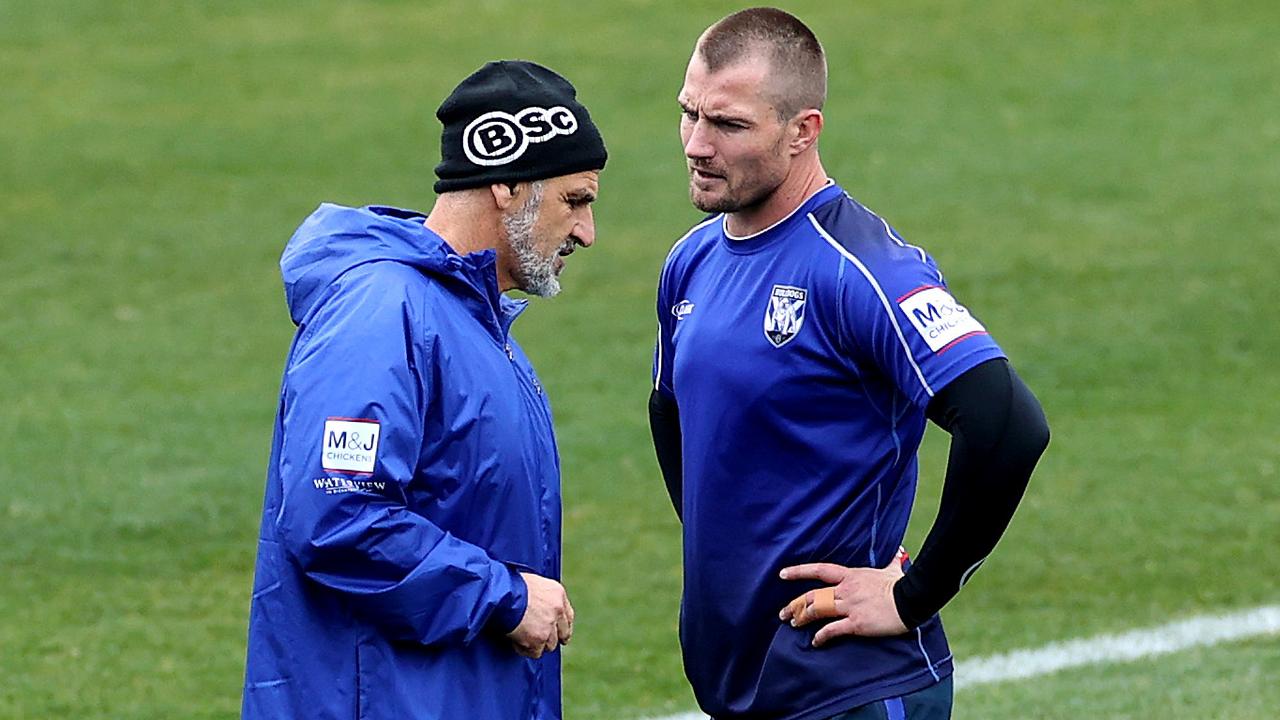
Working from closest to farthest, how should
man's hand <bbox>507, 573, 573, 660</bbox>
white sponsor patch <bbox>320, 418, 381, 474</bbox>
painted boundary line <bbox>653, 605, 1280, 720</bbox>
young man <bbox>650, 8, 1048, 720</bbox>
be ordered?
1. white sponsor patch <bbox>320, 418, 381, 474</bbox>
2. man's hand <bbox>507, 573, 573, 660</bbox>
3. young man <bbox>650, 8, 1048, 720</bbox>
4. painted boundary line <bbox>653, 605, 1280, 720</bbox>

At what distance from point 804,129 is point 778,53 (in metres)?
0.17

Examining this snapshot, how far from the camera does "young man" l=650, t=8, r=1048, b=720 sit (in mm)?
4172

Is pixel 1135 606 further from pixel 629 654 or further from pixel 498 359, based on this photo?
pixel 498 359

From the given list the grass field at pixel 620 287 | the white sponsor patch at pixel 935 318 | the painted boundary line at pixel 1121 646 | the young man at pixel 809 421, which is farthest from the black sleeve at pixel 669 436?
the painted boundary line at pixel 1121 646

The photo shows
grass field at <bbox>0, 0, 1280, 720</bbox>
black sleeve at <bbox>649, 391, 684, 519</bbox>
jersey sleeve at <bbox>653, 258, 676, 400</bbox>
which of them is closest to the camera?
jersey sleeve at <bbox>653, 258, 676, 400</bbox>

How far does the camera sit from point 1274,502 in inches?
360

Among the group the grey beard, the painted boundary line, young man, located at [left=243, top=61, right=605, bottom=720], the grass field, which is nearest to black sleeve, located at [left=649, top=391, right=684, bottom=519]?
young man, located at [left=243, top=61, right=605, bottom=720]

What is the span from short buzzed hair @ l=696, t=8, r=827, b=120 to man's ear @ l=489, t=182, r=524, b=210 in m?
0.60

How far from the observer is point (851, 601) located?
14.2 ft

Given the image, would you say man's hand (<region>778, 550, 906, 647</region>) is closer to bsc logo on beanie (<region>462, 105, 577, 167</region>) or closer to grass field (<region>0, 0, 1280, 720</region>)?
bsc logo on beanie (<region>462, 105, 577, 167</region>)

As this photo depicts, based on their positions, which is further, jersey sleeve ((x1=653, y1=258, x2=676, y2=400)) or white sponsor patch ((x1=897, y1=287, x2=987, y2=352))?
jersey sleeve ((x1=653, y1=258, x2=676, y2=400))

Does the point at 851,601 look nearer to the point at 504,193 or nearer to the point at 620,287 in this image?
the point at 504,193

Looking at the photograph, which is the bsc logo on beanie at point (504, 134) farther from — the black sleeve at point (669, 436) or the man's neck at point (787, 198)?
the black sleeve at point (669, 436)

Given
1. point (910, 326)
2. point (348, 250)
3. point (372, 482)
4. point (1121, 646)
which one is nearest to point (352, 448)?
point (372, 482)
